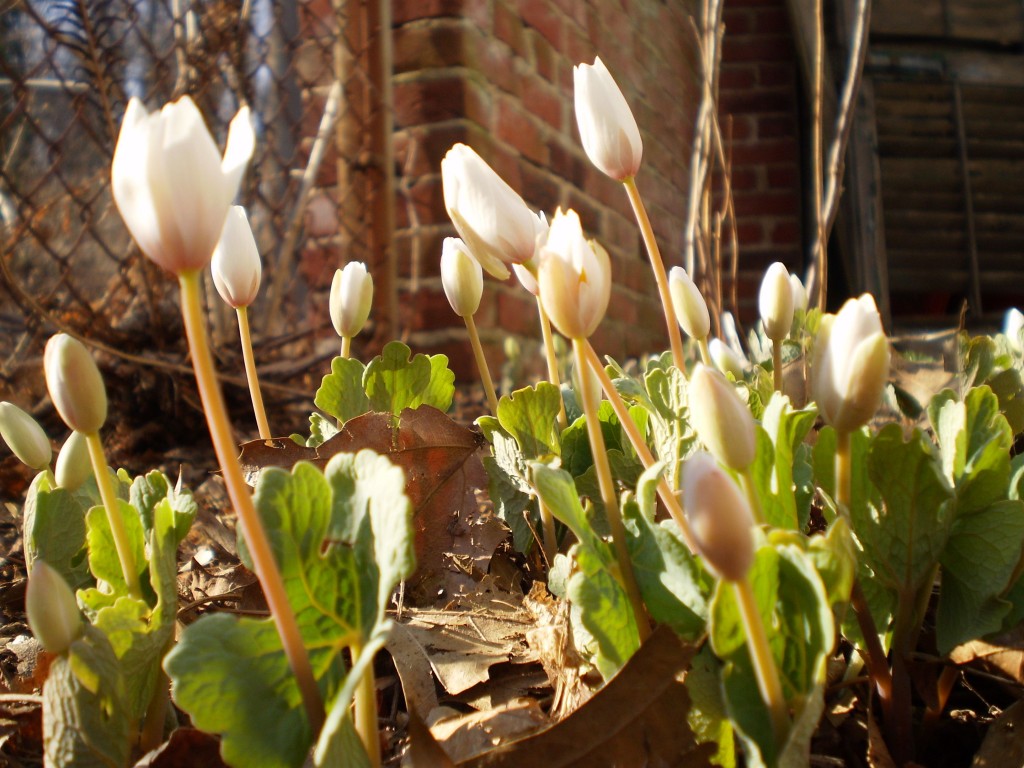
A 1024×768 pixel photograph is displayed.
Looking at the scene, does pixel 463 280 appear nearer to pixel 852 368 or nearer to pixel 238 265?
pixel 238 265

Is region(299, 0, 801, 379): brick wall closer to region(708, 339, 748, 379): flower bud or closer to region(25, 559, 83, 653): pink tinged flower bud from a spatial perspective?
region(708, 339, 748, 379): flower bud

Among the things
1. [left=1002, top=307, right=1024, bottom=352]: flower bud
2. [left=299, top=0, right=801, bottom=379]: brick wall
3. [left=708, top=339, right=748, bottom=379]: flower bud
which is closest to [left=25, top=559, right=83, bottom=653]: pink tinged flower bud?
[left=708, top=339, right=748, bottom=379]: flower bud

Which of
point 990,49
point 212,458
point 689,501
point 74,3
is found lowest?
point 212,458

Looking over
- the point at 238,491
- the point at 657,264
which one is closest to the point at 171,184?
the point at 238,491

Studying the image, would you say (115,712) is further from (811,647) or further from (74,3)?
(74,3)

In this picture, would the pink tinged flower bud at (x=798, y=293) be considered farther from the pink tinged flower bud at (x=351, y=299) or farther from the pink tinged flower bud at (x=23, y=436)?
the pink tinged flower bud at (x=23, y=436)

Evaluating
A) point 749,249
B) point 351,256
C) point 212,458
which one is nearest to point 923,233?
point 749,249
